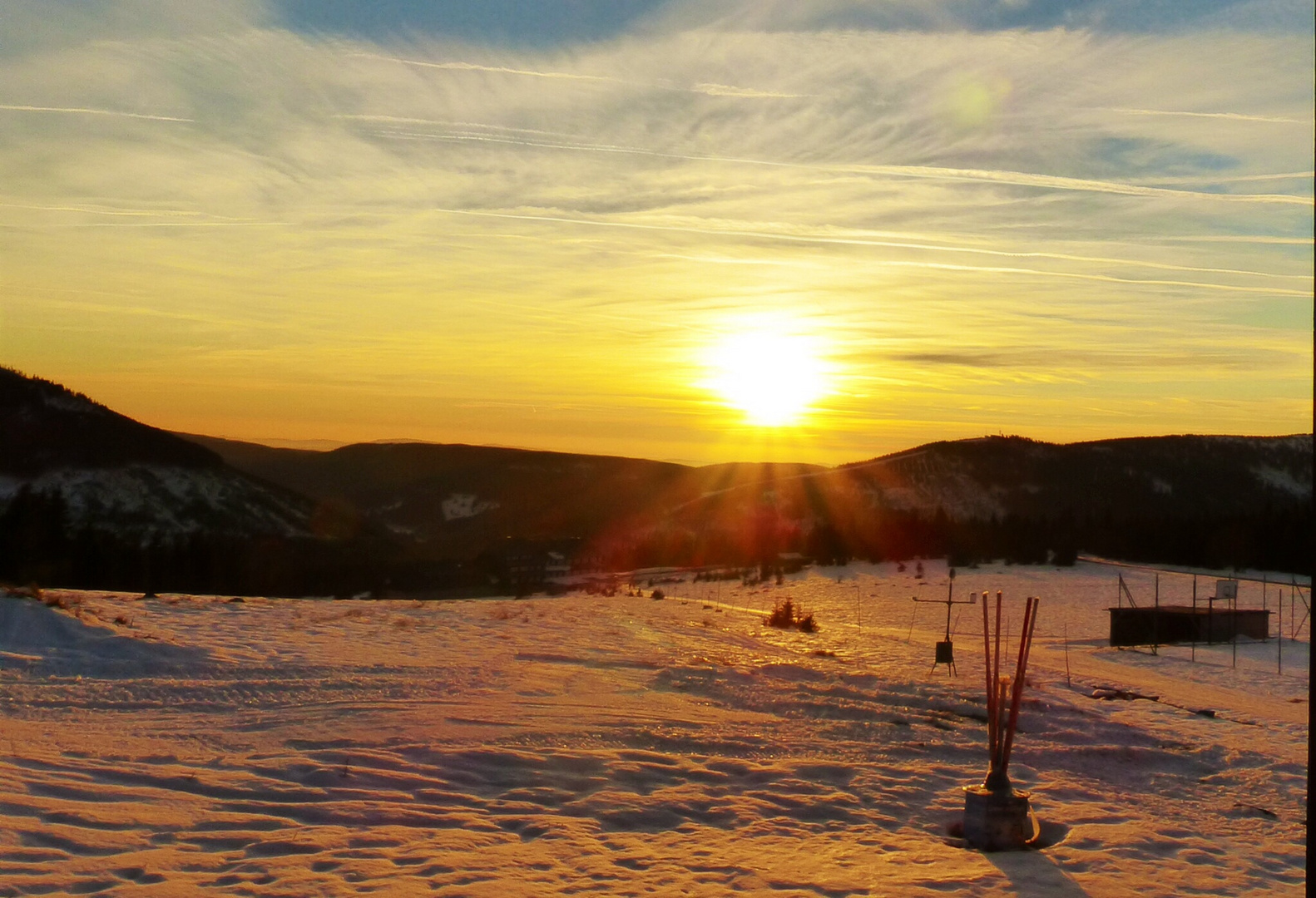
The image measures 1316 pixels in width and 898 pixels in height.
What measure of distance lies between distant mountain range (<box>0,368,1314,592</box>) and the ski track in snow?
14.9m

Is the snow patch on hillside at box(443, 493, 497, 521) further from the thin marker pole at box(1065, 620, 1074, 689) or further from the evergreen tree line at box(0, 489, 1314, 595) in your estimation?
the thin marker pole at box(1065, 620, 1074, 689)

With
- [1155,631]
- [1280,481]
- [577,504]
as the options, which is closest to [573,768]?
[1155,631]

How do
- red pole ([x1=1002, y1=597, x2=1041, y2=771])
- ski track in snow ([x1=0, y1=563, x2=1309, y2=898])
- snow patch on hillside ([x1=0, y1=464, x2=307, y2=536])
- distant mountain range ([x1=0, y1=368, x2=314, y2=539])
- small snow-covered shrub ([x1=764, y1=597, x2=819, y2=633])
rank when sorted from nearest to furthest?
ski track in snow ([x1=0, y1=563, x2=1309, y2=898]) < red pole ([x1=1002, y1=597, x2=1041, y2=771]) < small snow-covered shrub ([x1=764, y1=597, x2=819, y2=633]) < snow patch on hillside ([x1=0, y1=464, x2=307, y2=536]) < distant mountain range ([x1=0, y1=368, x2=314, y2=539])

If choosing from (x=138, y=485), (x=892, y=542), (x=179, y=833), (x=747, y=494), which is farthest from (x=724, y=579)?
(x=747, y=494)

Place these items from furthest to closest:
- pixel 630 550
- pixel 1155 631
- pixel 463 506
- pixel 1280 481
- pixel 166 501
→ 1. pixel 463 506
2. pixel 1280 481
3. pixel 166 501
4. pixel 630 550
5. pixel 1155 631

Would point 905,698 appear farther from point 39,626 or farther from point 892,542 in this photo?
point 892,542

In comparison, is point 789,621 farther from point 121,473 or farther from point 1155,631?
point 121,473

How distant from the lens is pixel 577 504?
104625mm

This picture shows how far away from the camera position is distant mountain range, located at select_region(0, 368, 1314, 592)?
47.7 meters

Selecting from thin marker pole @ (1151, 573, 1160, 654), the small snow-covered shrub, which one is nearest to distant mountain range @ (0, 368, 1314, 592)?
thin marker pole @ (1151, 573, 1160, 654)

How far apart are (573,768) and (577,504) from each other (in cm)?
9644

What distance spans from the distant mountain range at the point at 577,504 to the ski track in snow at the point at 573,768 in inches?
588

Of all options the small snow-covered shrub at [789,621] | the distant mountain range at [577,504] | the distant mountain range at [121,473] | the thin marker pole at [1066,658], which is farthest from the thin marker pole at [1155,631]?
Answer: the distant mountain range at [121,473]

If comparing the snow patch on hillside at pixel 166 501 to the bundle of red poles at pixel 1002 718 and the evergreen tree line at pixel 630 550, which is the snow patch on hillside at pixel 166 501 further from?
the bundle of red poles at pixel 1002 718
